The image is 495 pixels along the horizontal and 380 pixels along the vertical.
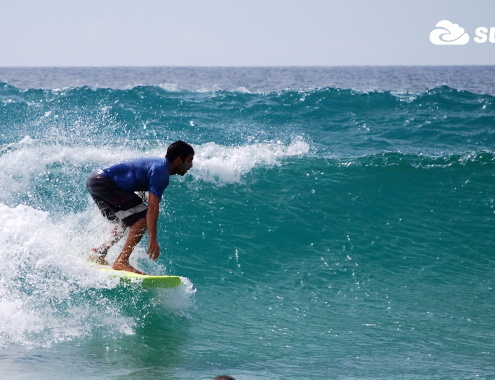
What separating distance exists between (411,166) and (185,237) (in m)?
4.60

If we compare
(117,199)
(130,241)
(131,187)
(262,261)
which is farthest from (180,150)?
(262,261)

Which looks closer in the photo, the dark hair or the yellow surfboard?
the dark hair

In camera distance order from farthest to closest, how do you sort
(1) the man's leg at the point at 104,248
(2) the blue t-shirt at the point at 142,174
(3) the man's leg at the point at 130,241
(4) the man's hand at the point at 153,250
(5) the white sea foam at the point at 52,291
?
1. (1) the man's leg at the point at 104,248
2. (3) the man's leg at the point at 130,241
3. (5) the white sea foam at the point at 52,291
4. (2) the blue t-shirt at the point at 142,174
5. (4) the man's hand at the point at 153,250

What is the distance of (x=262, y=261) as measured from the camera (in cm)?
919

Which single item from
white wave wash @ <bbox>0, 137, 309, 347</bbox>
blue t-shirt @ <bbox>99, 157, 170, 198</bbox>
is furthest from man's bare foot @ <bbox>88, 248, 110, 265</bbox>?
blue t-shirt @ <bbox>99, 157, 170, 198</bbox>

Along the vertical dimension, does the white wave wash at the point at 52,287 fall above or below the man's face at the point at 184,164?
below

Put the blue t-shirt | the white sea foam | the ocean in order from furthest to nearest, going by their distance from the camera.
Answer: the white sea foam
the blue t-shirt
the ocean

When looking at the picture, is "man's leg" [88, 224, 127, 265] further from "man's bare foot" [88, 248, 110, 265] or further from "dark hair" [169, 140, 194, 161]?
"dark hair" [169, 140, 194, 161]

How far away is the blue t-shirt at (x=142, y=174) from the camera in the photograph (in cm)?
666

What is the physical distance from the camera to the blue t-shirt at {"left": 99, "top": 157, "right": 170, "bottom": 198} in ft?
21.8

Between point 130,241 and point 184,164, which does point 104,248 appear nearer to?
point 130,241

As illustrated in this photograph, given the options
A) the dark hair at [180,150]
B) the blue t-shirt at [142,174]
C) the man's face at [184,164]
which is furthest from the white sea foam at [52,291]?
the dark hair at [180,150]

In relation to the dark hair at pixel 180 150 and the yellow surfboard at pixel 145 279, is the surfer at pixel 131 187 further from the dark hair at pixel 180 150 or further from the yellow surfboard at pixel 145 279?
the yellow surfboard at pixel 145 279

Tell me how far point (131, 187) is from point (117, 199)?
0.19 m
